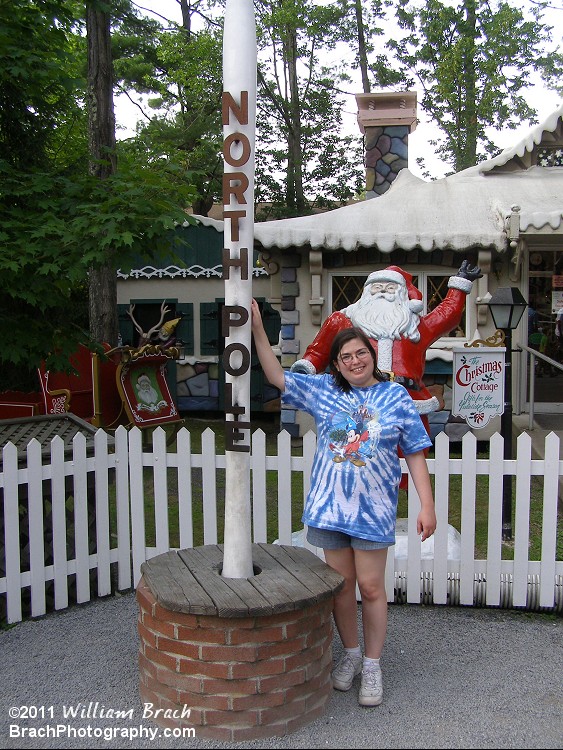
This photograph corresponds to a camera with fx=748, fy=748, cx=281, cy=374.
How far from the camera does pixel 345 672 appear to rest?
130 inches

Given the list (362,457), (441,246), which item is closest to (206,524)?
(362,457)

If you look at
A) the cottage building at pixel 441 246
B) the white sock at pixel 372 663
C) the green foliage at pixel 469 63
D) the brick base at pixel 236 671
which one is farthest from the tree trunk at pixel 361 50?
the brick base at pixel 236 671

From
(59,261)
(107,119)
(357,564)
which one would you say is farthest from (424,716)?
(107,119)

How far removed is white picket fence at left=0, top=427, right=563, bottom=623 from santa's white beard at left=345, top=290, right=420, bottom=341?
93 centimetres

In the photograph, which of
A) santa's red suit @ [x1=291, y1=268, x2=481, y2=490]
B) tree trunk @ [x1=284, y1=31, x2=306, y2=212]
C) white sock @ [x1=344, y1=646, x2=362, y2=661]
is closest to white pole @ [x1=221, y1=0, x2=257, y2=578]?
white sock @ [x1=344, y1=646, x2=362, y2=661]

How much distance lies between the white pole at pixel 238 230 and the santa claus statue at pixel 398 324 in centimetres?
169

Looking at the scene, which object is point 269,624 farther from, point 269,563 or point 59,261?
point 59,261

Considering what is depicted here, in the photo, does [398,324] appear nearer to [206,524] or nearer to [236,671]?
[206,524]

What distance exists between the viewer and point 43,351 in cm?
475

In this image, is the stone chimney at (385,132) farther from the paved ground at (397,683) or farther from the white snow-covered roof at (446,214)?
the paved ground at (397,683)

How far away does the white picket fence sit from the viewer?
4180 millimetres

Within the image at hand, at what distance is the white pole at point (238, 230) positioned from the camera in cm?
307

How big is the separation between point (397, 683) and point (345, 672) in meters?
0.26

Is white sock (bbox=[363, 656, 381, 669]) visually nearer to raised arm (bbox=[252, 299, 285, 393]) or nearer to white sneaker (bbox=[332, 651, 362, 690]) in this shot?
white sneaker (bbox=[332, 651, 362, 690])
